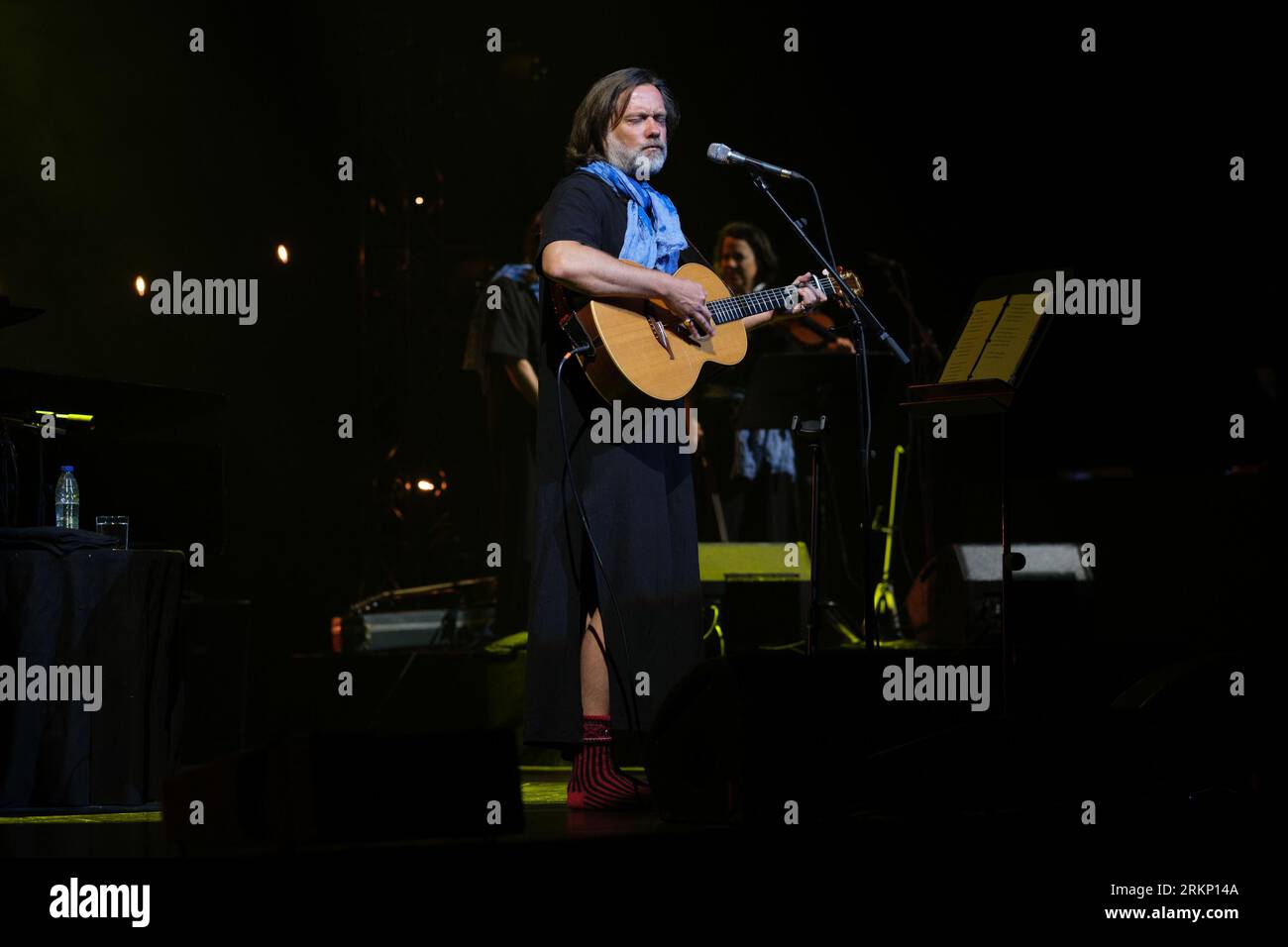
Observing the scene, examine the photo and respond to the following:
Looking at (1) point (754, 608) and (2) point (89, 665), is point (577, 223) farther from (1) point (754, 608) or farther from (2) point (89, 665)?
(1) point (754, 608)

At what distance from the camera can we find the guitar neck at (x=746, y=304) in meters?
3.65

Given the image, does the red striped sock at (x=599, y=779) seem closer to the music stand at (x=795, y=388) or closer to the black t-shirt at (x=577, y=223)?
the black t-shirt at (x=577, y=223)

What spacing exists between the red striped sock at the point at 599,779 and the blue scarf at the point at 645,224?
4.10ft

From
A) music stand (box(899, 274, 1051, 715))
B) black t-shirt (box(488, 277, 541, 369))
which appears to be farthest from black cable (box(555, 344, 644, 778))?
black t-shirt (box(488, 277, 541, 369))

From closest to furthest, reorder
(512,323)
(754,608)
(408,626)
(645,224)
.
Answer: (645,224)
(754,608)
(512,323)
(408,626)

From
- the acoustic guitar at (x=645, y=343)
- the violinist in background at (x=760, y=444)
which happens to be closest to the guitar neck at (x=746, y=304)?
the acoustic guitar at (x=645, y=343)

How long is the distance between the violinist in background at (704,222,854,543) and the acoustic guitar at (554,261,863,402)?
3238mm

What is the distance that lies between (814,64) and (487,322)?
9.13 ft

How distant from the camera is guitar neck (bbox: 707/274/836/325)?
365cm

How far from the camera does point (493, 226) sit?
799 cm

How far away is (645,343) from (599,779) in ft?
3.72

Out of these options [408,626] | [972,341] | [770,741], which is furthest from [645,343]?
[408,626]

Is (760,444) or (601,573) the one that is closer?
(601,573)
